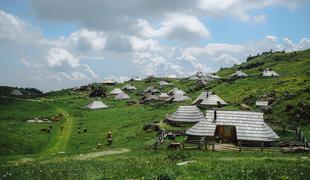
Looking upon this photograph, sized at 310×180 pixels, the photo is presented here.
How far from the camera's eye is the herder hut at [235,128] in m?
45.0

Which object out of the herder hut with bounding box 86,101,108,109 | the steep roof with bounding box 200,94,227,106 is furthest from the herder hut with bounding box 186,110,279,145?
the herder hut with bounding box 86,101,108,109

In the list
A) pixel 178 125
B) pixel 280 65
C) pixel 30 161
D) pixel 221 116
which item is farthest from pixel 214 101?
pixel 280 65

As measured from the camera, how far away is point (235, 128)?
4719cm

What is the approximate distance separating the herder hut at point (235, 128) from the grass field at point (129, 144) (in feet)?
9.57

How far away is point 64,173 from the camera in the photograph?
2666 centimetres

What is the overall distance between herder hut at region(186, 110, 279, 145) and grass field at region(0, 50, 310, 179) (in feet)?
9.57

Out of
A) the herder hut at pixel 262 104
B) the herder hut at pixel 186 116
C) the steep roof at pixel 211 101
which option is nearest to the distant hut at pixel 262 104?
the herder hut at pixel 262 104

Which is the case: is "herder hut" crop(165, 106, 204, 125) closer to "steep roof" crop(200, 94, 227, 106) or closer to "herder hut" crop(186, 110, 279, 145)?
"herder hut" crop(186, 110, 279, 145)

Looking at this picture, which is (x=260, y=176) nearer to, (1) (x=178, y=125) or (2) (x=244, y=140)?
(2) (x=244, y=140)

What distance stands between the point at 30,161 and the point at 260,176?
996 inches

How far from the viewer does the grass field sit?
2470 cm

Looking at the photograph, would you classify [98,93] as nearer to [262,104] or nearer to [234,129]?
[262,104]

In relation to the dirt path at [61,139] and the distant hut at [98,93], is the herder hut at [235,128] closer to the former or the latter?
the dirt path at [61,139]

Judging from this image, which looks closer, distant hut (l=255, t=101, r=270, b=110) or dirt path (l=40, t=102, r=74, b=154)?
dirt path (l=40, t=102, r=74, b=154)
